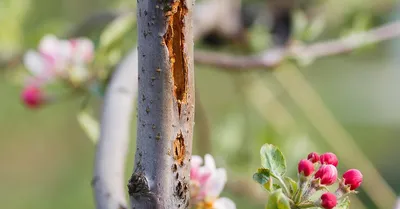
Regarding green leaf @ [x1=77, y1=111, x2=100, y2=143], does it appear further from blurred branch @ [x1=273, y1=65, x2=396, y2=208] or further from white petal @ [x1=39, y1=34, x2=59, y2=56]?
blurred branch @ [x1=273, y1=65, x2=396, y2=208]

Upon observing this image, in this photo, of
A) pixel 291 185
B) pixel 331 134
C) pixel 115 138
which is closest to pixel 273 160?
pixel 291 185

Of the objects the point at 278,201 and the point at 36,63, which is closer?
the point at 278,201

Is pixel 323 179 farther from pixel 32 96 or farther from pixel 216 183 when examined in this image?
pixel 32 96

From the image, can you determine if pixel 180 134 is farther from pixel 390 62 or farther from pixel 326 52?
pixel 390 62

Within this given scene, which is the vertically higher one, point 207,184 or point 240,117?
point 240,117

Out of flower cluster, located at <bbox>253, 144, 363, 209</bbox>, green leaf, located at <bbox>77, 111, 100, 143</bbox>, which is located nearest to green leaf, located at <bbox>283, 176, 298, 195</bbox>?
flower cluster, located at <bbox>253, 144, 363, 209</bbox>

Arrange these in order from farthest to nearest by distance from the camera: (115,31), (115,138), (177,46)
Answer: (115,31) → (115,138) → (177,46)

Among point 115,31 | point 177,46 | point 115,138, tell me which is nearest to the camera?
point 177,46
